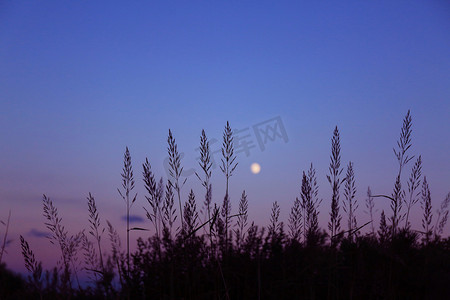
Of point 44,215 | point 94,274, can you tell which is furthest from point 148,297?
point 44,215

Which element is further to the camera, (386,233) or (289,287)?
(386,233)

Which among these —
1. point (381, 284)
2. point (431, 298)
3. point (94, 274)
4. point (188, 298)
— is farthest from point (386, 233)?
point (94, 274)

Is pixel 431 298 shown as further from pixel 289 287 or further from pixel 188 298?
pixel 188 298

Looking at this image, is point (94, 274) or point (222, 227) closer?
point (94, 274)

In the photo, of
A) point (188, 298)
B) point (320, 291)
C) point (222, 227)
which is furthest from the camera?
point (320, 291)

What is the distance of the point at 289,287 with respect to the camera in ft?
16.0

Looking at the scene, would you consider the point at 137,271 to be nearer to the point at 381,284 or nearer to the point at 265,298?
the point at 265,298

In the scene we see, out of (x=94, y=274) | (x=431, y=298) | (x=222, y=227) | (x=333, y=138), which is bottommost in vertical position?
(x=431, y=298)

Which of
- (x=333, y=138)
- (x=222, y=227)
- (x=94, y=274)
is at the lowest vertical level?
(x=94, y=274)

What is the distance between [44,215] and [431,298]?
486cm

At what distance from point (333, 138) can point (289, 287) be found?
6.06 feet

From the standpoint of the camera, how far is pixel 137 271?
5230 mm

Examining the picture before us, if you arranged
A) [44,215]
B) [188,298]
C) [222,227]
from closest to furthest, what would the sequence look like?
[188,298]
[44,215]
[222,227]

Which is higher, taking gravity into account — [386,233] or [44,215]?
[44,215]
